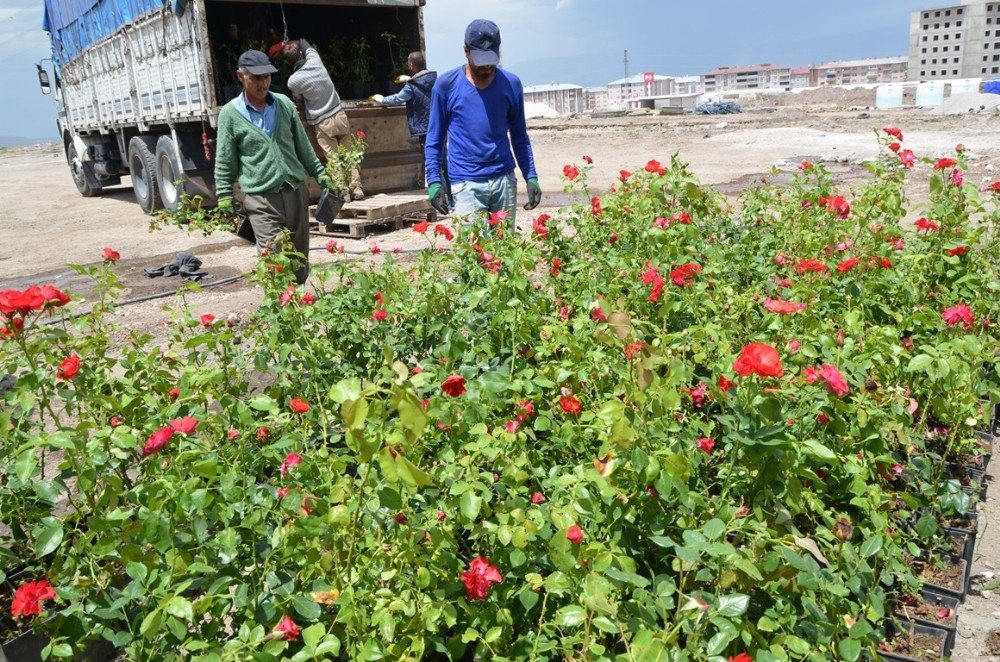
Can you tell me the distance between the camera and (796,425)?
1.85 metres

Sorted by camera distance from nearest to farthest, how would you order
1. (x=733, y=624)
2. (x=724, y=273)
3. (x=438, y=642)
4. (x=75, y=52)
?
(x=733, y=624), (x=438, y=642), (x=724, y=273), (x=75, y=52)

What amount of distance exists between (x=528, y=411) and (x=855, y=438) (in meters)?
0.93

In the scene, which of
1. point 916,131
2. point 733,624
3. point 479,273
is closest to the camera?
point 733,624

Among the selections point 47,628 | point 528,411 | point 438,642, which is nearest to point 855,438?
point 528,411

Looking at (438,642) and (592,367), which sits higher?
(592,367)

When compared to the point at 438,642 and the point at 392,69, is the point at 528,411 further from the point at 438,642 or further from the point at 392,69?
the point at 392,69

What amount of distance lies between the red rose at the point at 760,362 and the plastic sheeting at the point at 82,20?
29.6 feet

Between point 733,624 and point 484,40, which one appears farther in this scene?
point 484,40

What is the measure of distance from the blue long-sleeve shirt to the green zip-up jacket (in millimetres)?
803

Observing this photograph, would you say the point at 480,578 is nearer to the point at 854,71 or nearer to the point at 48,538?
the point at 48,538

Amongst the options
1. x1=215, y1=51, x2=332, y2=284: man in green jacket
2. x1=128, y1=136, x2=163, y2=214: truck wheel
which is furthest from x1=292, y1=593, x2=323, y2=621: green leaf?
x1=128, y1=136, x2=163, y2=214: truck wheel

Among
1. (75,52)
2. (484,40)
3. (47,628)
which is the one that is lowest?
(47,628)

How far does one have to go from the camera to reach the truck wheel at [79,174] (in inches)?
552

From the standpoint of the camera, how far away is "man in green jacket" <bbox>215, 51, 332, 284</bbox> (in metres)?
4.34
